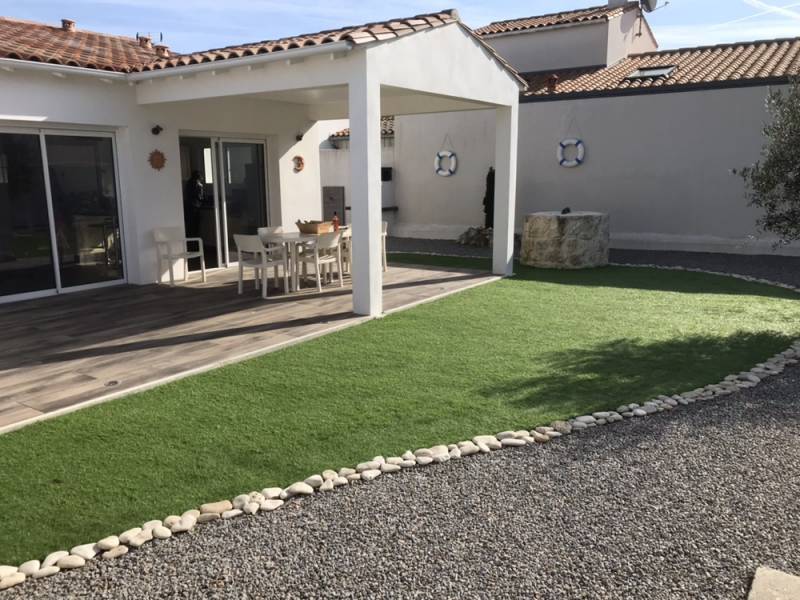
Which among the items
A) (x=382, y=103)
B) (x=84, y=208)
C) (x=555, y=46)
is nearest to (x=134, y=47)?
(x=84, y=208)

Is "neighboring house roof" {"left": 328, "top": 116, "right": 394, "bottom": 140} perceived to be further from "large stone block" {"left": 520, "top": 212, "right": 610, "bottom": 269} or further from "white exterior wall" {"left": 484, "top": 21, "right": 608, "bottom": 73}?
"large stone block" {"left": 520, "top": 212, "right": 610, "bottom": 269}

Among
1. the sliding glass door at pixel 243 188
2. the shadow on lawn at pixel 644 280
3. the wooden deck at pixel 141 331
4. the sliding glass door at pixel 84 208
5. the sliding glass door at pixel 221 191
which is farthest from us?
the sliding glass door at pixel 243 188

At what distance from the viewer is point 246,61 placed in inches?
314

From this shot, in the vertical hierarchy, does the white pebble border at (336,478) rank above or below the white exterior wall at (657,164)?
below

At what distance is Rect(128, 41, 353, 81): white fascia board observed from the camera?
727 centimetres

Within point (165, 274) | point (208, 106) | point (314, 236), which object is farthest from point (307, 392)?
point (208, 106)

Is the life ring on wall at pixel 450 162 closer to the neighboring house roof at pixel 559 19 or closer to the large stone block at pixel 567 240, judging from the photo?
the neighboring house roof at pixel 559 19

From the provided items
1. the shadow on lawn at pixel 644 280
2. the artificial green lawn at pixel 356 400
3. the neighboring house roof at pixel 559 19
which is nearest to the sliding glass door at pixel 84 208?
the artificial green lawn at pixel 356 400

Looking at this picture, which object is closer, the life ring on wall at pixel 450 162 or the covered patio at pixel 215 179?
the covered patio at pixel 215 179

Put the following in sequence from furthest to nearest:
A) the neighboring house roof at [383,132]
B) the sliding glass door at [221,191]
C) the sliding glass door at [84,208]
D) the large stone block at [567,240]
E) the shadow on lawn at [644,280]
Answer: the neighboring house roof at [383,132] → the large stone block at [567,240] → the sliding glass door at [221,191] → the shadow on lawn at [644,280] → the sliding glass door at [84,208]

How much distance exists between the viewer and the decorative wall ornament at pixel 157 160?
10.0 metres

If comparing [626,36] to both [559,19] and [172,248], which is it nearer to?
[559,19]

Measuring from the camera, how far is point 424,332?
729 cm

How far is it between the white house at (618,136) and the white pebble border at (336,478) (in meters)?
8.99
